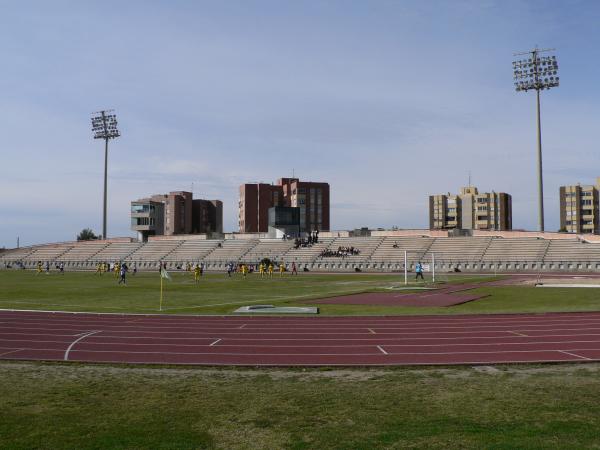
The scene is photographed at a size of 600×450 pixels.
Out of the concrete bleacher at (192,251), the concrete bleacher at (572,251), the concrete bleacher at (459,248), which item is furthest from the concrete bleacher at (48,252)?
the concrete bleacher at (572,251)

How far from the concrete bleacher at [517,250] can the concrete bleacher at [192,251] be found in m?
42.2

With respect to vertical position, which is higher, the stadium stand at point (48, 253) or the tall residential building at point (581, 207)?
the tall residential building at point (581, 207)

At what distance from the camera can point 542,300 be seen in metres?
27.5

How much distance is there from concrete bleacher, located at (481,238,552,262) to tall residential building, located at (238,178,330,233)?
72.8 m

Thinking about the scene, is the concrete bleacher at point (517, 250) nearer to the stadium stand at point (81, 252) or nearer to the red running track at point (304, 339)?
the red running track at point (304, 339)

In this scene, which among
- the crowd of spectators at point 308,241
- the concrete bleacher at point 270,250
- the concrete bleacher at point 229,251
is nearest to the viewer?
the concrete bleacher at point 270,250

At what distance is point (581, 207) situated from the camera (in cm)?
13612

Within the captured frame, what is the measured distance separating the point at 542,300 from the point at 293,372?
19.5 metres

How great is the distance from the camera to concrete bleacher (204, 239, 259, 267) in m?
82.2

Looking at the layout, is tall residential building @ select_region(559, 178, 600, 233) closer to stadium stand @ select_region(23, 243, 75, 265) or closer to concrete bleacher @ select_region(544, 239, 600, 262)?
concrete bleacher @ select_region(544, 239, 600, 262)

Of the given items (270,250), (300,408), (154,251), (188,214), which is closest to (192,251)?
(154,251)

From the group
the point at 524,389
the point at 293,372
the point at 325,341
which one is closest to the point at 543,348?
the point at 524,389

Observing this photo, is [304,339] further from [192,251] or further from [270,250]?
[192,251]

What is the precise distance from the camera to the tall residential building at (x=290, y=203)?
13975cm
